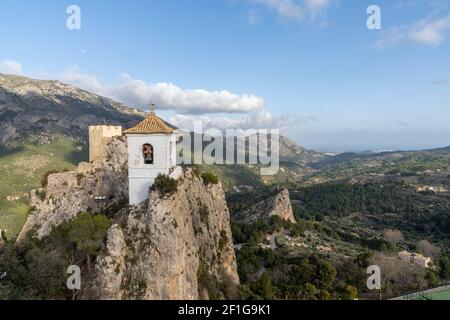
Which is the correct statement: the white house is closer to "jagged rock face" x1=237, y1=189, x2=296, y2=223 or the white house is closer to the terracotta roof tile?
the terracotta roof tile

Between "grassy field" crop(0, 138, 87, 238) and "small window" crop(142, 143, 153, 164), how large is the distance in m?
79.9

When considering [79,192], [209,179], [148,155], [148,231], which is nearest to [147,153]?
[148,155]

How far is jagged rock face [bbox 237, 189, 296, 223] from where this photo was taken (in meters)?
110

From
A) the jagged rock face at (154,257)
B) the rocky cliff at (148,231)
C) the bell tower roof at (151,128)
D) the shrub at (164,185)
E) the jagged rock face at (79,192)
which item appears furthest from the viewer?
the jagged rock face at (79,192)

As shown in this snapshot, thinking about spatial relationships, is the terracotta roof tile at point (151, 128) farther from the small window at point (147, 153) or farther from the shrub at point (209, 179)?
the shrub at point (209, 179)

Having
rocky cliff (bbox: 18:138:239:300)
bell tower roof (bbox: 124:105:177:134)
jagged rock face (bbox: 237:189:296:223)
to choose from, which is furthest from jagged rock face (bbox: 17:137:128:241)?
jagged rock face (bbox: 237:189:296:223)

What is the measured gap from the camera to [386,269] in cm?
6656

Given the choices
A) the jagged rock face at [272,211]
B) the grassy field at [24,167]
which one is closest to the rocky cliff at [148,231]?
the jagged rock face at [272,211]

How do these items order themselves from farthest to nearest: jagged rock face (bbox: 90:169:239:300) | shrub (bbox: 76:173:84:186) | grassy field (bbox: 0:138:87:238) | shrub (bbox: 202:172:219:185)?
grassy field (bbox: 0:138:87:238) < shrub (bbox: 202:172:219:185) < shrub (bbox: 76:173:84:186) < jagged rock face (bbox: 90:169:239:300)

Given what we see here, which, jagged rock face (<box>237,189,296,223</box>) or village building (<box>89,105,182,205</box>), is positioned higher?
village building (<box>89,105,182,205</box>)

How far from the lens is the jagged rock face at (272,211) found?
11003cm

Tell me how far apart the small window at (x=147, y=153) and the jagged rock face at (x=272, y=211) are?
7626cm

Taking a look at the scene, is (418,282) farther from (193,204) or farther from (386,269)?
(193,204)
